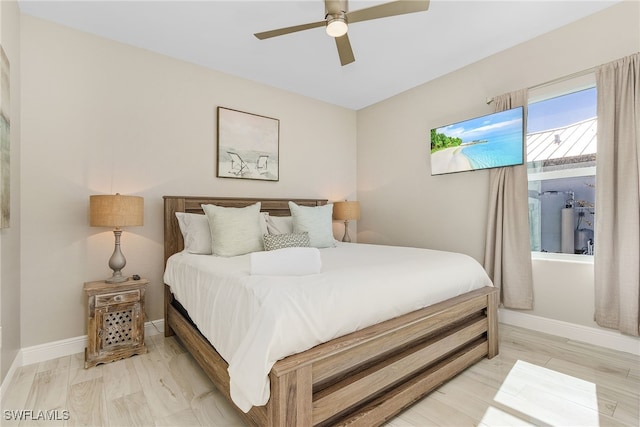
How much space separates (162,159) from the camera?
289 cm

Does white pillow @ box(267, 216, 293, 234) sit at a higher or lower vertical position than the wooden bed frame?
higher

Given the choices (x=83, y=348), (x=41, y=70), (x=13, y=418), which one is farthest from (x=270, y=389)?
(x=41, y=70)

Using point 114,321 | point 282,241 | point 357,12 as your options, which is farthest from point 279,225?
point 357,12

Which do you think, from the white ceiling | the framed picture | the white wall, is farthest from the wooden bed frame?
the white ceiling

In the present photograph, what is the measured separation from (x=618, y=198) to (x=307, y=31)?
9.16 feet

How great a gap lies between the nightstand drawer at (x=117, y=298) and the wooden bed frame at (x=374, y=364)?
37cm

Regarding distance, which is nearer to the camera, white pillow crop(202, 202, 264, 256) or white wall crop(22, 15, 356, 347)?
white wall crop(22, 15, 356, 347)

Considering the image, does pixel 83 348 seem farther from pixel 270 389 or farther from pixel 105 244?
pixel 270 389

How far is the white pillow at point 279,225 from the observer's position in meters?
3.05

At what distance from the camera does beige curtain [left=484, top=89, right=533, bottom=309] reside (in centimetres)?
276

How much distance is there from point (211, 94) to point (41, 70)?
1.34 m

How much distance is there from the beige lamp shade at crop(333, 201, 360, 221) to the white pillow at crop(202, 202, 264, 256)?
1570 mm

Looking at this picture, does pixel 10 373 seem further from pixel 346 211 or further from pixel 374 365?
pixel 346 211

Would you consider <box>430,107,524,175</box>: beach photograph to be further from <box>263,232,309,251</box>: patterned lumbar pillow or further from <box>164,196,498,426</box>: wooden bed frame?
<box>263,232,309,251</box>: patterned lumbar pillow
